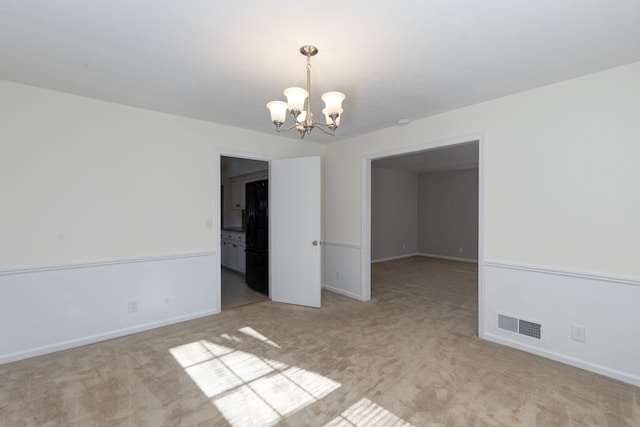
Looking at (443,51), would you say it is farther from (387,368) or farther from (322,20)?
(387,368)

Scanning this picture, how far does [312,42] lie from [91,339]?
3353 millimetres

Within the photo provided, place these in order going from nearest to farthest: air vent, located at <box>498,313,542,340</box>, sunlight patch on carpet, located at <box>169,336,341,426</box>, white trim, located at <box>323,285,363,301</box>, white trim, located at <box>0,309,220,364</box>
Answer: sunlight patch on carpet, located at <box>169,336,341,426</box> → white trim, located at <box>0,309,220,364</box> → air vent, located at <box>498,313,542,340</box> → white trim, located at <box>323,285,363,301</box>

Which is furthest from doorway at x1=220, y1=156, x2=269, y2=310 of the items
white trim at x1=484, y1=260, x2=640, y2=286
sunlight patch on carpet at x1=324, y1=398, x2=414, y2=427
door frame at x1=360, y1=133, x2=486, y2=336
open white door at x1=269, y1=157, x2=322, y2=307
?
white trim at x1=484, y1=260, x2=640, y2=286

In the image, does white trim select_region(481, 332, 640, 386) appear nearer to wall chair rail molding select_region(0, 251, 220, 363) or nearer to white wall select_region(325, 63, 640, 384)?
white wall select_region(325, 63, 640, 384)

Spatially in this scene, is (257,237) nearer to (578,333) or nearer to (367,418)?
(367,418)

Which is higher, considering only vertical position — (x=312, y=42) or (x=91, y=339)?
(x=312, y=42)

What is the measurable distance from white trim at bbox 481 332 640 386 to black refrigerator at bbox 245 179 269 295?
3034 mm

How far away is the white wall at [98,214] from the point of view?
102 inches

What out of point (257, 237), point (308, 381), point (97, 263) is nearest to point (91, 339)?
point (97, 263)

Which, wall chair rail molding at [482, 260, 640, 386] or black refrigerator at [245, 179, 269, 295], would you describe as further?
black refrigerator at [245, 179, 269, 295]

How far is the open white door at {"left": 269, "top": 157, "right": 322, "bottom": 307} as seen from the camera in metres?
3.97

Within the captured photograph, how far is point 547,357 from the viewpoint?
2594 millimetres

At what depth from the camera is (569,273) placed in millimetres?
2500

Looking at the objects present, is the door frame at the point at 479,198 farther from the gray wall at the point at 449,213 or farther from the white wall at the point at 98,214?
the gray wall at the point at 449,213
